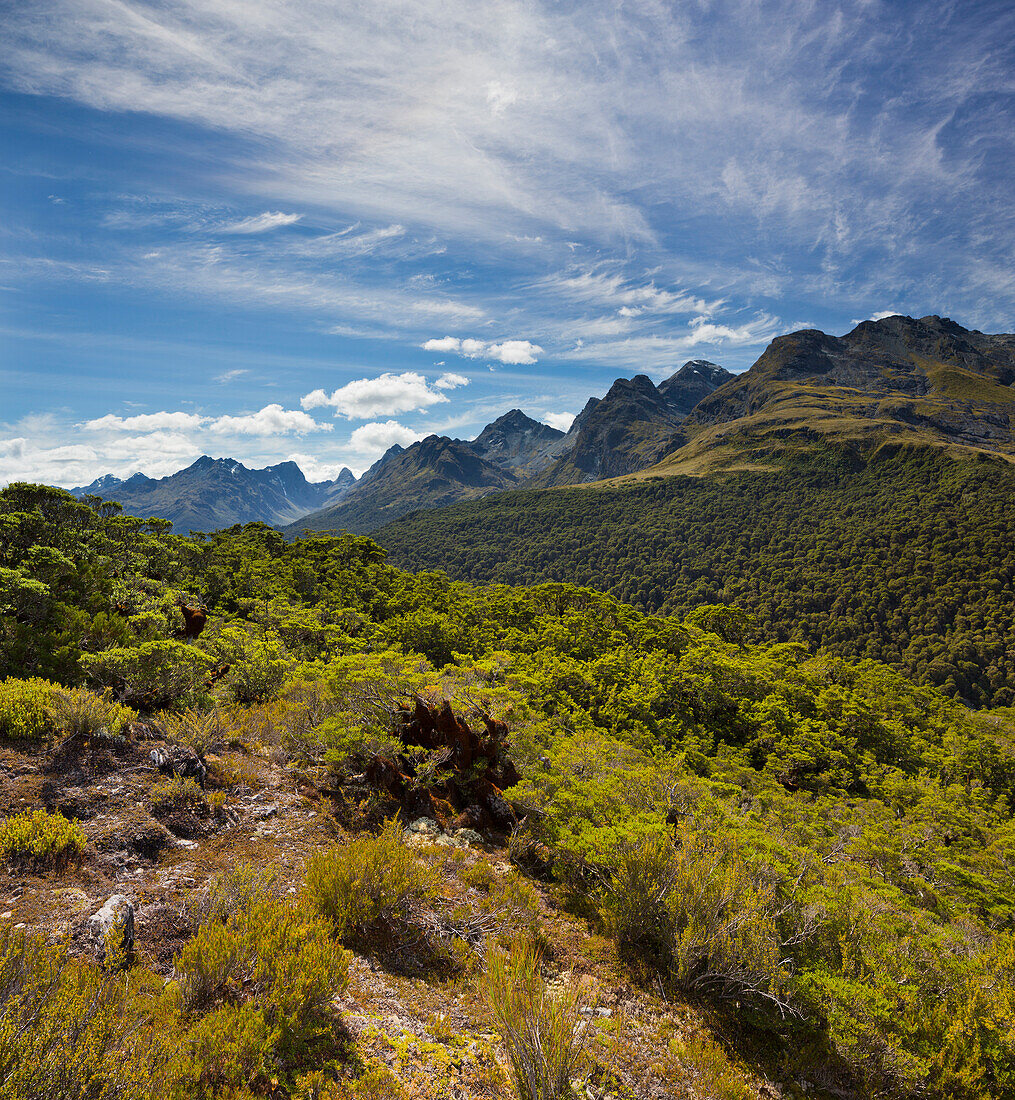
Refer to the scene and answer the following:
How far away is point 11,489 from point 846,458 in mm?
243397

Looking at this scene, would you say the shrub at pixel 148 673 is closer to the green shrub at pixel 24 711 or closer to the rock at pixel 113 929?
the green shrub at pixel 24 711

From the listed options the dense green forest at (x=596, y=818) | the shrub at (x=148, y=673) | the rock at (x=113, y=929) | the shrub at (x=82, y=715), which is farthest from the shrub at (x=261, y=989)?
the shrub at (x=148, y=673)

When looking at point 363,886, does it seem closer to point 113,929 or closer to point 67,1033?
point 113,929

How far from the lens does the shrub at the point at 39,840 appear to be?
6691 mm

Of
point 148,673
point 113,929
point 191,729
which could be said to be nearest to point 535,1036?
point 113,929

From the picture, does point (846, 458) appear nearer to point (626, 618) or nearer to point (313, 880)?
point (626, 618)

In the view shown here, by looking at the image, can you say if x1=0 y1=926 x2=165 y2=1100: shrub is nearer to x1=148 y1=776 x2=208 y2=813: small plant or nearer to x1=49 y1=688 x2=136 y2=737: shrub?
x1=148 y1=776 x2=208 y2=813: small plant

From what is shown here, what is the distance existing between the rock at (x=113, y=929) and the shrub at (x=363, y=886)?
2.19m

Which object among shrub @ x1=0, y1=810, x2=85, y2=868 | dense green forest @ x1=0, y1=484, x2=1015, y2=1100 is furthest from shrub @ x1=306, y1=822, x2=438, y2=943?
shrub @ x1=0, y1=810, x2=85, y2=868

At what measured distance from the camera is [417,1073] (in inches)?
209

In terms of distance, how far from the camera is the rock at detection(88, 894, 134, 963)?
543 cm

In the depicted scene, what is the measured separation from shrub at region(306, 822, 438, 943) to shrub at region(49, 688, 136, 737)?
227 inches

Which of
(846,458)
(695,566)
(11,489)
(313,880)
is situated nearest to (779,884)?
(313,880)

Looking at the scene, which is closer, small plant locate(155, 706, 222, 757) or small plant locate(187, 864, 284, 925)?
small plant locate(187, 864, 284, 925)
